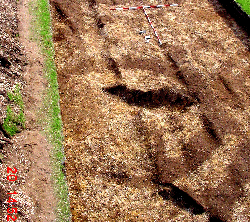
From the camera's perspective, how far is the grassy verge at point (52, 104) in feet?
33.3

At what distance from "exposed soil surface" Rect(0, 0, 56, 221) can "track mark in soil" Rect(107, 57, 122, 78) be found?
313cm

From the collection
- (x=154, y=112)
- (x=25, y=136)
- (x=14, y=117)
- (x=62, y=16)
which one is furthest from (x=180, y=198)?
(x=62, y=16)

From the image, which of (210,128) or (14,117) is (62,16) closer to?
(14,117)

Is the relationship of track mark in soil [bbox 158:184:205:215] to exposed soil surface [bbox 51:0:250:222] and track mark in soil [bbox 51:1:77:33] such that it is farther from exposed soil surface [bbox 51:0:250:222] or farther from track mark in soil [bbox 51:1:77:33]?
track mark in soil [bbox 51:1:77:33]

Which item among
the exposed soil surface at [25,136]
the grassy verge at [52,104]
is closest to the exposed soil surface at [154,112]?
the grassy verge at [52,104]

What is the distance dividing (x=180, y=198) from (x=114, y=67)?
6.81m

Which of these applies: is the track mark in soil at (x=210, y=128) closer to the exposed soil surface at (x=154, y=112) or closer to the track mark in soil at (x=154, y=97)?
the exposed soil surface at (x=154, y=112)

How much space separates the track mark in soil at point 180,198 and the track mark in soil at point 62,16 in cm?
972

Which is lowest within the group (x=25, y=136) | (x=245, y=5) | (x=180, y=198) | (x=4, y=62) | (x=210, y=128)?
(x=180, y=198)

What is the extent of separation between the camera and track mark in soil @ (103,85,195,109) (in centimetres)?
1345

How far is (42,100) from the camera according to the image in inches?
500

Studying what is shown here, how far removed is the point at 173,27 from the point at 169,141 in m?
7.55

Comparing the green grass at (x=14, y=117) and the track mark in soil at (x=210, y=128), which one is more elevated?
the green grass at (x=14, y=117)

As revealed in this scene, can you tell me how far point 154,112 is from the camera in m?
13.1
